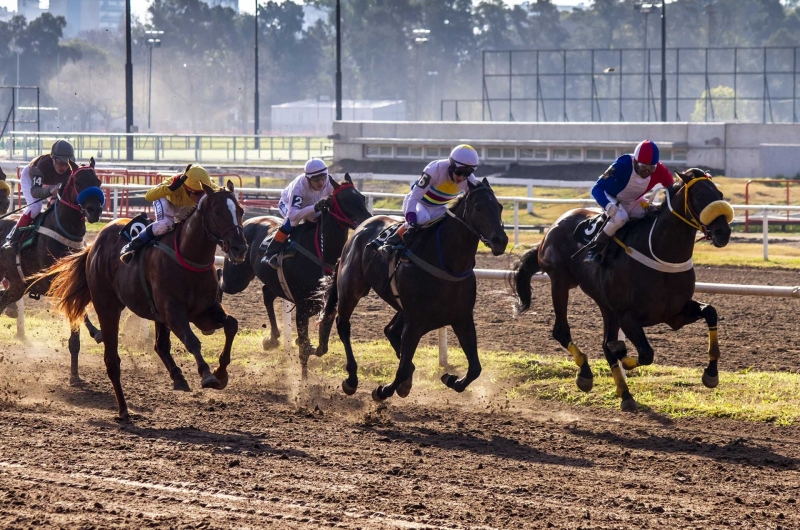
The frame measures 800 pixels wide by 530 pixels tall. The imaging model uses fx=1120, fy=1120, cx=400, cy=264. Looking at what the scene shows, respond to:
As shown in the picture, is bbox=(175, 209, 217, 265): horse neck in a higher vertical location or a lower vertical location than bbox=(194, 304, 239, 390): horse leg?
higher

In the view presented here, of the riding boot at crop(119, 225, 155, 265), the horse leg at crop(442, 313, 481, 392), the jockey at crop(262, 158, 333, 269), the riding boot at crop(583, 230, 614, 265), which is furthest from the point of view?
the jockey at crop(262, 158, 333, 269)

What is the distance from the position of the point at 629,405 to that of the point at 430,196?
2.21 metres

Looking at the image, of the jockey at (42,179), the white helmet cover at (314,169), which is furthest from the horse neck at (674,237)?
the jockey at (42,179)

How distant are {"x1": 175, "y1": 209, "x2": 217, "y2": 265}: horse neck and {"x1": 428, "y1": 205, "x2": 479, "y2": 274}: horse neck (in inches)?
66.2

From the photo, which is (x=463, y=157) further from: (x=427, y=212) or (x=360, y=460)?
(x=360, y=460)

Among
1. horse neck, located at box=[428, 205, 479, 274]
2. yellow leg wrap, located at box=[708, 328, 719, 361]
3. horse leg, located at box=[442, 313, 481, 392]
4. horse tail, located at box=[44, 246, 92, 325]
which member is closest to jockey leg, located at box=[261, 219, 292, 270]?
horse tail, located at box=[44, 246, 92, 325]

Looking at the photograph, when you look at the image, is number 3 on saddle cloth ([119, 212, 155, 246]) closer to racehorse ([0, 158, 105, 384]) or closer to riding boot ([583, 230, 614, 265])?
racehorse ([0, 158, 105, 384])

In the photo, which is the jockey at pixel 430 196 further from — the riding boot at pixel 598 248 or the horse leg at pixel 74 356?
the horse leg at pixel 74 356

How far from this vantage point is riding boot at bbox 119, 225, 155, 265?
844cm

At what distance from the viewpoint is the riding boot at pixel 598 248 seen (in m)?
8.68

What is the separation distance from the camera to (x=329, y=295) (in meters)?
9.91

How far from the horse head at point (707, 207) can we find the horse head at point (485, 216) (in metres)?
1.38

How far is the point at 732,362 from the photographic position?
10.3m

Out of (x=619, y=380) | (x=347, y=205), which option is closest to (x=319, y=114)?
(x=347, y=205)
